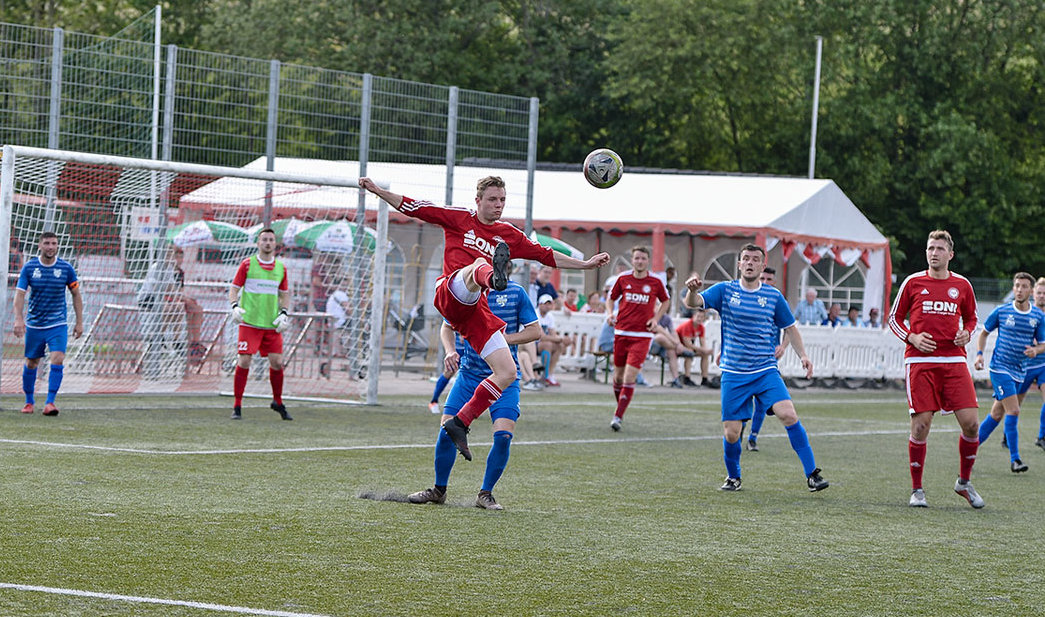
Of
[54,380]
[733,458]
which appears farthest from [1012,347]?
[54,380]

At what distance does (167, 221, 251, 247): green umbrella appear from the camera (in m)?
18.0

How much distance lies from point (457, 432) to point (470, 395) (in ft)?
1.91

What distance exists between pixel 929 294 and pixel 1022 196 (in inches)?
1577

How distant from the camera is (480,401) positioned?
8672mm

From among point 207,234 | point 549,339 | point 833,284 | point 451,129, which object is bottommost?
point 549,339

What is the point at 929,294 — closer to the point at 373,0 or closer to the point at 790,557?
the point at 790,557

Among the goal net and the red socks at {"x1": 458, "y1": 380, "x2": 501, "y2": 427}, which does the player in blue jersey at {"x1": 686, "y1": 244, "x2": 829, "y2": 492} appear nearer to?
the red socks at {"x1": 458, "y1": 380, "x2": 501, "y2": 427}

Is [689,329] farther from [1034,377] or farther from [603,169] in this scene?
[603,169]

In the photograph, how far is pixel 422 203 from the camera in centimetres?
909

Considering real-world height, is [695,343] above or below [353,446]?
above

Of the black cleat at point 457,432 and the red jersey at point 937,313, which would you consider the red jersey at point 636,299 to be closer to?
the red jersey at point 937,313

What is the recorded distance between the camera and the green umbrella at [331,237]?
61.6 feet

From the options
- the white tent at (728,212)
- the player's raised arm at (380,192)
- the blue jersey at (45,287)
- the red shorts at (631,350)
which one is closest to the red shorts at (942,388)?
the player's raised arm at (380,192)

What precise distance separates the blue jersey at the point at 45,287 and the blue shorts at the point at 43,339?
0.05 meters
